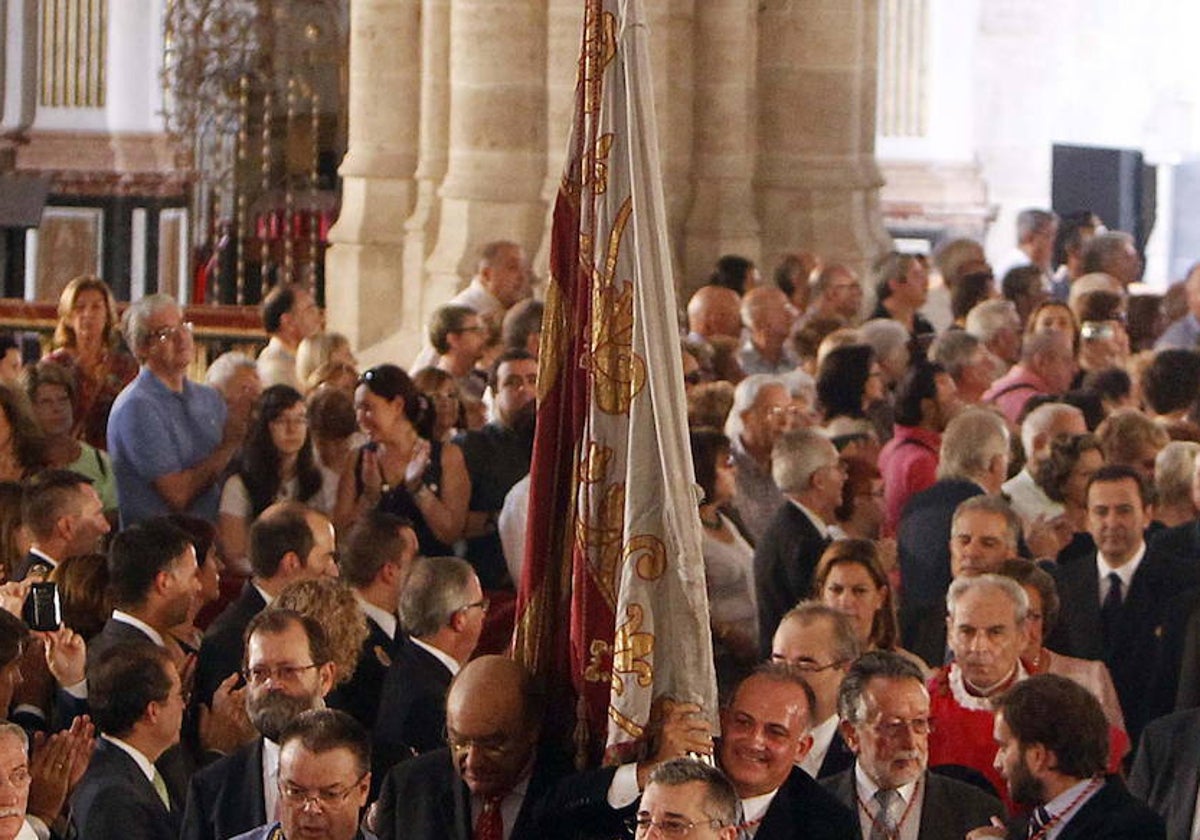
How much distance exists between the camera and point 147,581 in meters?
7.23

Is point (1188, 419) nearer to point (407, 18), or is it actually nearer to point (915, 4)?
point (407, 18)

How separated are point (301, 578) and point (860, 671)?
1.61 meters

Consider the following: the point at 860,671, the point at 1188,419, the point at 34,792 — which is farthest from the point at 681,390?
the point at 1188,419

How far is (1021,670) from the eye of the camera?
732cm

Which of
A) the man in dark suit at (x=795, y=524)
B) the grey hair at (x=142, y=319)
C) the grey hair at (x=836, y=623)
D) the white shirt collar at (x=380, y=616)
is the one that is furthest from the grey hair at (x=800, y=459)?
the grey hair at (x=142, y=319)

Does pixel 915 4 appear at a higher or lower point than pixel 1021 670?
higher

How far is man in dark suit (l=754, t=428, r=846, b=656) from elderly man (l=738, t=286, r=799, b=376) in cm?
368

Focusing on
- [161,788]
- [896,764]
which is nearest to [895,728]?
[896,764]

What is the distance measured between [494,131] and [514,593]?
236 inches

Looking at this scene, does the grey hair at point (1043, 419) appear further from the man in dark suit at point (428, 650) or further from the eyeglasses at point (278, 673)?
the eyeglasses at point (278, 673)

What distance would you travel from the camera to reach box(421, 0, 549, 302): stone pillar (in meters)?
14.3

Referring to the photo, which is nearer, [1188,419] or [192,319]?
[1188,419]

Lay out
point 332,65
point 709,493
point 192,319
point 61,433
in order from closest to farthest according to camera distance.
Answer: point 709,493, point 61,433, point 192,319, point 332,65

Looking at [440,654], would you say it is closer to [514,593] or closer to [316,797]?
Result: [316,797]
